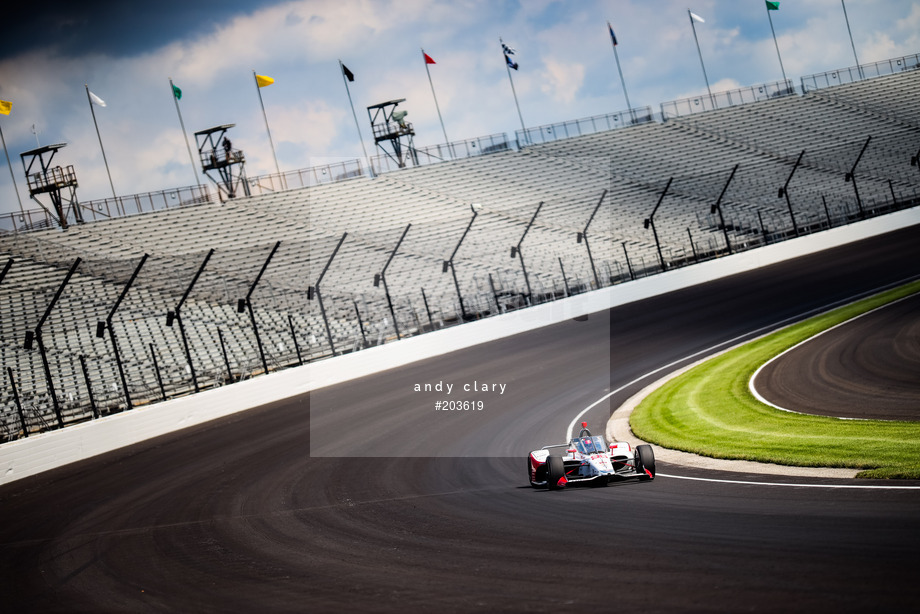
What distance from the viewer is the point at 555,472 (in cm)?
1123

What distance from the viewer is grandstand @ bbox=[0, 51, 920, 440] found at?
27719 mm

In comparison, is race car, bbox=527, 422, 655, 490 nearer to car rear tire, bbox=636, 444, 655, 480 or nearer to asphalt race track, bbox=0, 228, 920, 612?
car rear tire, bbox=636, 444, 655, 480

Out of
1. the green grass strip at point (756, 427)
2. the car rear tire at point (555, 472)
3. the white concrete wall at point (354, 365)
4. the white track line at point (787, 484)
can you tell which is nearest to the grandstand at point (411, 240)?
the white concrete wall at point (354, 365)

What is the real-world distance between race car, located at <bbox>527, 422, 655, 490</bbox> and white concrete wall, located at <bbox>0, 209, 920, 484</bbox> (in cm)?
1355

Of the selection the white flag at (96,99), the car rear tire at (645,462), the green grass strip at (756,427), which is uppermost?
the white flag at (96,99)

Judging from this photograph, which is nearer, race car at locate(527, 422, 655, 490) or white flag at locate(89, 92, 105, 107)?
race car at locate(527, 422, 655, 490)

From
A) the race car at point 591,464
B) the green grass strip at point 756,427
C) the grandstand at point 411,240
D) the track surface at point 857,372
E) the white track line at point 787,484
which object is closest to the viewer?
the white track line at point 787,484

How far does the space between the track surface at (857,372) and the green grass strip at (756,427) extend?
478 millimetres

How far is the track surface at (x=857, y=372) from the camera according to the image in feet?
40.8

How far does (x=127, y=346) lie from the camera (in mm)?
29234

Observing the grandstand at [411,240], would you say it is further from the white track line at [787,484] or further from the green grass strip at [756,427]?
the white track line at [787,484]

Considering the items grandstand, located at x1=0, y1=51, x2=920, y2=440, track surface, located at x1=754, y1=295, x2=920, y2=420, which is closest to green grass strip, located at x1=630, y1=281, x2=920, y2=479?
track surface, located at x1=754, y1=295, x2=920, y2=420

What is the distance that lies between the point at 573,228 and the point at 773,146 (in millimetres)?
18011

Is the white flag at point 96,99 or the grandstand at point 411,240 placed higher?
the white flag at point 96,99
